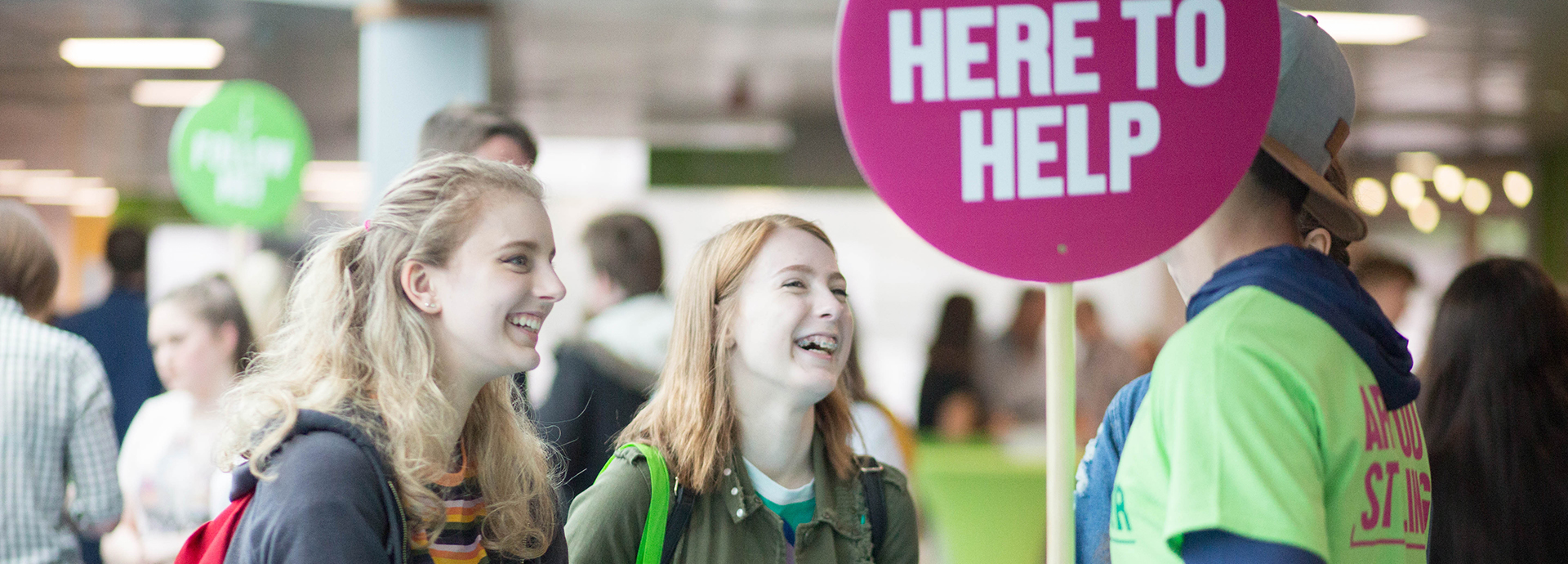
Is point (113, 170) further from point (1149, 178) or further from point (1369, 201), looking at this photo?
point (1149, 178)

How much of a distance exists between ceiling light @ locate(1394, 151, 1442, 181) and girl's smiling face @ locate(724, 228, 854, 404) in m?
10.4

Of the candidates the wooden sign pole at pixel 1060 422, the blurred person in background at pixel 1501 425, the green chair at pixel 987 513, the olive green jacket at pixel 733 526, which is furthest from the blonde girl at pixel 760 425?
the green chair at pixel 987 513

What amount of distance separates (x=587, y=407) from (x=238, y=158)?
3332 mm

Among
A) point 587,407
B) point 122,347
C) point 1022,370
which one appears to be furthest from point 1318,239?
point 1022,370

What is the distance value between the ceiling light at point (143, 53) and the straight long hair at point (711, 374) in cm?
584

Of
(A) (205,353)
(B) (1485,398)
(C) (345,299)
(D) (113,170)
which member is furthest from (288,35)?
(D) (113,170)

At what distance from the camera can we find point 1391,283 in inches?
169

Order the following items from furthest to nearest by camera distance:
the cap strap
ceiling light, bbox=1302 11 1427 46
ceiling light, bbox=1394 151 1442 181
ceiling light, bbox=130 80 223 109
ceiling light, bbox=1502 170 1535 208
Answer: ceiling light, bbox=1394 151 1442 181, ceiling light, bbox=1502 170 1535 208, ceiling light, bbox=130 80 223 109, ceiling light, bbox=1302 11 1427 46, the cap strap

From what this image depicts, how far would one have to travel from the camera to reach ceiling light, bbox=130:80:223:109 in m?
8.38

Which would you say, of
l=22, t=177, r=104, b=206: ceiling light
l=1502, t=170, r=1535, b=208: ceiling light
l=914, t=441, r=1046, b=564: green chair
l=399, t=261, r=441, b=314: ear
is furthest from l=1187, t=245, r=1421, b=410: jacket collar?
l=22, t=177, r=104, b=206: ceiling light

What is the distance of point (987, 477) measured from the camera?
5758 mm

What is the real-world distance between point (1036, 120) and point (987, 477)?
4.72 metres

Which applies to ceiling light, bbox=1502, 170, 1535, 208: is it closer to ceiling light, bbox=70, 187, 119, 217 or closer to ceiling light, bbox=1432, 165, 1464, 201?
ceiling light, bbox=1432, 165, 1464, 201

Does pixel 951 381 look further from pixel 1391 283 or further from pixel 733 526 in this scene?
pixel 733 526
